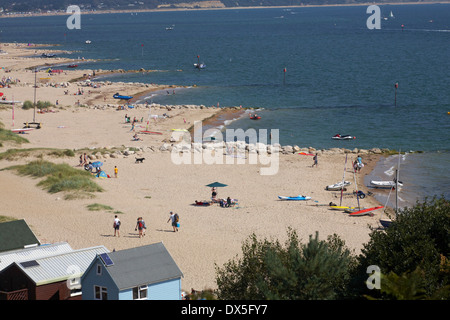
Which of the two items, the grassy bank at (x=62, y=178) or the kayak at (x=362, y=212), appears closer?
the kayak at (x=362, y=212)

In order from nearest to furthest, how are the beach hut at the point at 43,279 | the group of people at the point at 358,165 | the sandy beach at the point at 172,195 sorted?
the beach hut at the point at 43,279, the sandy beach at the point at 172,195, the group of people at the point at 358,165

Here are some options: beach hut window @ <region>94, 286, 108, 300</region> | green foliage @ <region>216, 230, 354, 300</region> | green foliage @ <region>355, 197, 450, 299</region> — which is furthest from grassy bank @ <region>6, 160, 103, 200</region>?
green foliage @ <region>355, 197, 450, 299</region>

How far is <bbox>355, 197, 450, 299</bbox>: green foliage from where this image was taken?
14.9 m

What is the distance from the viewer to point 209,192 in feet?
122

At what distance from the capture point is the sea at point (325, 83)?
171 ft

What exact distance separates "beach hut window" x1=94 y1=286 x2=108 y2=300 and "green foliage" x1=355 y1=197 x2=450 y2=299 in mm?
7092

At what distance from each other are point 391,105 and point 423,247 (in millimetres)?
56090

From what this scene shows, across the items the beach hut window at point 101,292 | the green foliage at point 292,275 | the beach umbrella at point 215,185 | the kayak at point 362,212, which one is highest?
the green foliage at point 292,275

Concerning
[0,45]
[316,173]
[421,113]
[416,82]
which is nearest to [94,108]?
[316,173]

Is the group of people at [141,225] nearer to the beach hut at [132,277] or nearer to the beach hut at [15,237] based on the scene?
the beach hut at [15,237]

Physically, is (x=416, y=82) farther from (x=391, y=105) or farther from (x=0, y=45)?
(x=0, y=45)

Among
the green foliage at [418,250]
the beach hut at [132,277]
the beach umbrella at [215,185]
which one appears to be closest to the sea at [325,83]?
the beach umbrella at [215,185]

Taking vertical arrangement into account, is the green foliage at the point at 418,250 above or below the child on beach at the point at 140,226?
above

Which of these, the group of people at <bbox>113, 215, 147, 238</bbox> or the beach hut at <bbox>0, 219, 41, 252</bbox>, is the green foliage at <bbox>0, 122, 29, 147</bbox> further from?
the beach hut at <bbox>0, 219, 41, 252</bbox>
